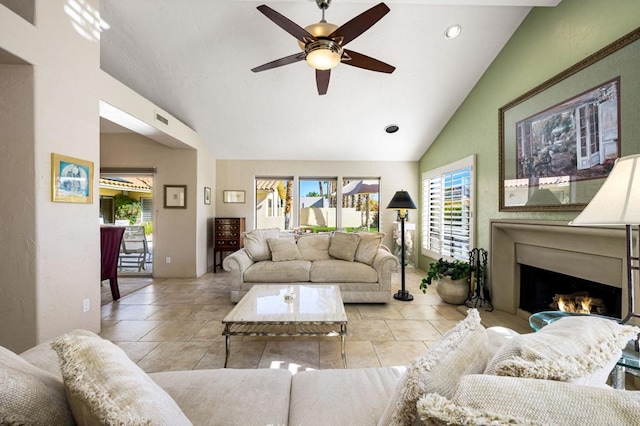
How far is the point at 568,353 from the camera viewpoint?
26.6 inches

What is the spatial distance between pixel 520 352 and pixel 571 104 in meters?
2.67

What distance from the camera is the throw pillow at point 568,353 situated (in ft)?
1.95

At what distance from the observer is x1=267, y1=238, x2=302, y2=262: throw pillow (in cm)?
394

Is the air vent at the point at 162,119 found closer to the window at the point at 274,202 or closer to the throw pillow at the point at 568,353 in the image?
the window at the point at 274,202

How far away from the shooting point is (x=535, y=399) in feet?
1.64

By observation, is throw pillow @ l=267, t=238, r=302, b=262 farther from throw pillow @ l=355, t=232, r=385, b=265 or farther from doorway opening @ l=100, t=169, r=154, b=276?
doorway opening @ l=100, t=169, r=154, b=276

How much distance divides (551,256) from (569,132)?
1.18 metres

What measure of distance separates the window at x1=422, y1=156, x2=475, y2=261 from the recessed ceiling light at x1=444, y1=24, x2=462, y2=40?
5.05 ft

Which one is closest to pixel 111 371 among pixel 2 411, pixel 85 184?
pixel 2 411

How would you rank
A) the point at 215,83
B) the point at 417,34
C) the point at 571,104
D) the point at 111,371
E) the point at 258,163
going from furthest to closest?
the point at 258,163, the point at 215,83, the point at 417,34, the point at 571,104, the point at 111,371

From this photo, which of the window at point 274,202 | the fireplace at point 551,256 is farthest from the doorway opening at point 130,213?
the fireplace at point 551,256

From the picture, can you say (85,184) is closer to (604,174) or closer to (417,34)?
(417,34)

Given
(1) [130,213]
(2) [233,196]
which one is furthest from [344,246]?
(1) [130,213]

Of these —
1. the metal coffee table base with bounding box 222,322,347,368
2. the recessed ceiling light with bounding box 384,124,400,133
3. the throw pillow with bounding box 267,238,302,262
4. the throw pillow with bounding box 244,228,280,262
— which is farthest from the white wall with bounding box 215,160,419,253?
the metal coffee table base with bounding box 222,322,347,368
